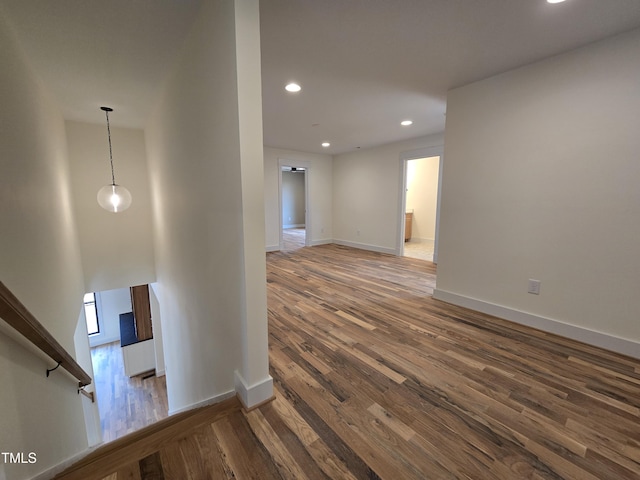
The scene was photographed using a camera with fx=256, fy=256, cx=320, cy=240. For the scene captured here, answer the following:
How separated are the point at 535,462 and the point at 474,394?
43 cm

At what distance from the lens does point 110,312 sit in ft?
23.7

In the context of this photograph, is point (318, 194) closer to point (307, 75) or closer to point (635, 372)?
point (307, 75)

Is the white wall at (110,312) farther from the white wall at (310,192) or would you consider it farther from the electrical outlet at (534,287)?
the electrical outlet at (534,287)

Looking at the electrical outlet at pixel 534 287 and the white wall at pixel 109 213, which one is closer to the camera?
the electrical outlet at pixel 534 287

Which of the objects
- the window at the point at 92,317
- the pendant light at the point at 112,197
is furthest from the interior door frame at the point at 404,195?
the window at the point at 92,317

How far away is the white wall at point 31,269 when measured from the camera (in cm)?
127

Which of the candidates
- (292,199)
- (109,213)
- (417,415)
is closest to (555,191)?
(417,415)

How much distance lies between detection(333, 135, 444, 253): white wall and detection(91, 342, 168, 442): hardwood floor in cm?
529

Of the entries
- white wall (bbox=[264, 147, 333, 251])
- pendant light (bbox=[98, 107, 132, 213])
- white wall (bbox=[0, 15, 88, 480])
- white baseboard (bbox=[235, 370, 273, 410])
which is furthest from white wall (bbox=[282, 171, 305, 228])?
white baseboard (bbox=[235, 370, 273, 410])

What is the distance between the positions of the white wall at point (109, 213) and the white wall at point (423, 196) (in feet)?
21.2

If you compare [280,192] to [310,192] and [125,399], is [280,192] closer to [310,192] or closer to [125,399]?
[310,192]

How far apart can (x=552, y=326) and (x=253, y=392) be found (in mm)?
2618

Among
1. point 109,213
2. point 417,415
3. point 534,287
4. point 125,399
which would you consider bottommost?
point 125,399

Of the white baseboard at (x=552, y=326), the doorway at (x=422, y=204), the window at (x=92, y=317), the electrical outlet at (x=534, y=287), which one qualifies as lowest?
the window at (x=92, y=317)
